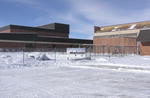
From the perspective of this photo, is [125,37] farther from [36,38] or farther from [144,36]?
[36,38]

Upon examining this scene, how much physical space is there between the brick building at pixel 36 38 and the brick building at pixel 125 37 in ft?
45.8

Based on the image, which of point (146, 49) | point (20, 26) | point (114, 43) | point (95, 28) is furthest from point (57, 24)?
point (146, 49)

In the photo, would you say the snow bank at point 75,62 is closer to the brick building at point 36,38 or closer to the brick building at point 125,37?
the brick building at point 125,37

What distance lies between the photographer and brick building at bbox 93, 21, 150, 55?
128 feet

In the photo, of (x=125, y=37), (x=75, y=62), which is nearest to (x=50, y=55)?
(x=75, y=62)

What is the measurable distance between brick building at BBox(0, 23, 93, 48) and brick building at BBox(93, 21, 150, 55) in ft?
45.8

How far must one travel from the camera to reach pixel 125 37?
152 feet

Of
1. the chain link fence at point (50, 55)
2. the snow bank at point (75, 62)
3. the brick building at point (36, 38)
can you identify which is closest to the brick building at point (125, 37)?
the chain link fence at point (50, 55)

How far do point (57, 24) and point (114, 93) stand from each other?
78532 mm

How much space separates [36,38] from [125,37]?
3040 cm

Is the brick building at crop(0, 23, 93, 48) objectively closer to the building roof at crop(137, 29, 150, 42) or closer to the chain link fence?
the chain link fence

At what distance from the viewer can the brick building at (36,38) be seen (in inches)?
2266

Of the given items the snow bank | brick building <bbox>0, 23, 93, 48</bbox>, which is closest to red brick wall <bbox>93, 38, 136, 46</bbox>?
the snow bank

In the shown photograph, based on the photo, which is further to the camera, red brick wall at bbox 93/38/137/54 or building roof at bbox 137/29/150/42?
red brick wall at bbox 93/38/137/54
